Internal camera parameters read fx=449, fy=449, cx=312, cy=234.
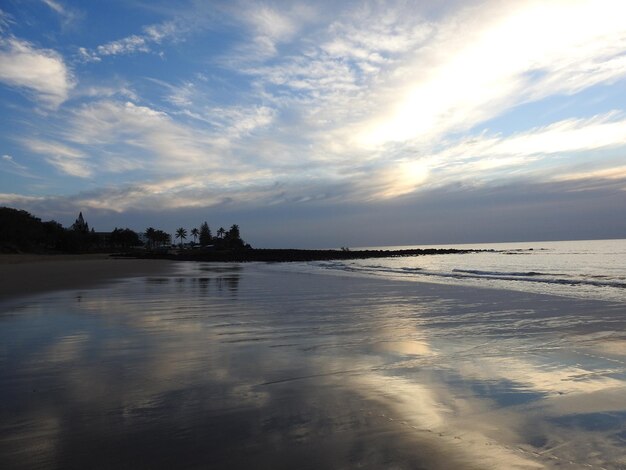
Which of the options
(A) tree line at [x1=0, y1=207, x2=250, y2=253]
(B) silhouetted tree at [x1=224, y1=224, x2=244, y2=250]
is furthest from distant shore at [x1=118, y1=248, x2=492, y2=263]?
(B) silhouetted tree at [x1=224, y1=224, x2=244, y2=250]

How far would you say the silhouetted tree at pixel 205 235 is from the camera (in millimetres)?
169125

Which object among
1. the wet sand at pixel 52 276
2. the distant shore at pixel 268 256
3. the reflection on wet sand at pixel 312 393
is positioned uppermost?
the distant shore at pixel 268 256

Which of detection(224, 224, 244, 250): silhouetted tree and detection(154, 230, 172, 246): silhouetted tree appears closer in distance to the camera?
detection(224, 224, 244, 250): silhouetted tree

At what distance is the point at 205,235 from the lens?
174 meters

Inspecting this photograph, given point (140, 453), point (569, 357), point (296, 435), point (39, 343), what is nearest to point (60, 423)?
point (140, 453)

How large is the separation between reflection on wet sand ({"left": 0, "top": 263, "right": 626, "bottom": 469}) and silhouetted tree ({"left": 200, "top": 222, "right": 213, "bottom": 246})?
6338 inches

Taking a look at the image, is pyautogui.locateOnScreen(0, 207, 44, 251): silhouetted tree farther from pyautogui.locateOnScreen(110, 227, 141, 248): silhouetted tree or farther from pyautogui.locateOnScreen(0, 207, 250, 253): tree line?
pyautogui.locateOnScreen(110, 227, 141, 248): silhouetted tree

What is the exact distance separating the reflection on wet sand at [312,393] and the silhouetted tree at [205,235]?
528 feet

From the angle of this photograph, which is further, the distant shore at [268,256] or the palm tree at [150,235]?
the palm tree at [150,235]

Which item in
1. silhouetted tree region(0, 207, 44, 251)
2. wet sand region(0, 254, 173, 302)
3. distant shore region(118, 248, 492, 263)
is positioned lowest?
wet sand region(0, 254, 173, 302)

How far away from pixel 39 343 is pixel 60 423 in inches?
184

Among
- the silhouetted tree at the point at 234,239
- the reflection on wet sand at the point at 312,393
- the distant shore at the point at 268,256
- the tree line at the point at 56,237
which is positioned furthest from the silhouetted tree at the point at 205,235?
the reflection on wet sand at the point at 312,393

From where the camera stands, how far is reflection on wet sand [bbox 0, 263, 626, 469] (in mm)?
3775

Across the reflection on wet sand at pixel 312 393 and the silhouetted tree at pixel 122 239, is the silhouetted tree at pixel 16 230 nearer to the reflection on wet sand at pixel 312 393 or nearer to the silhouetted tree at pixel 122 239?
the silhouetted tree at pixel 122 239
